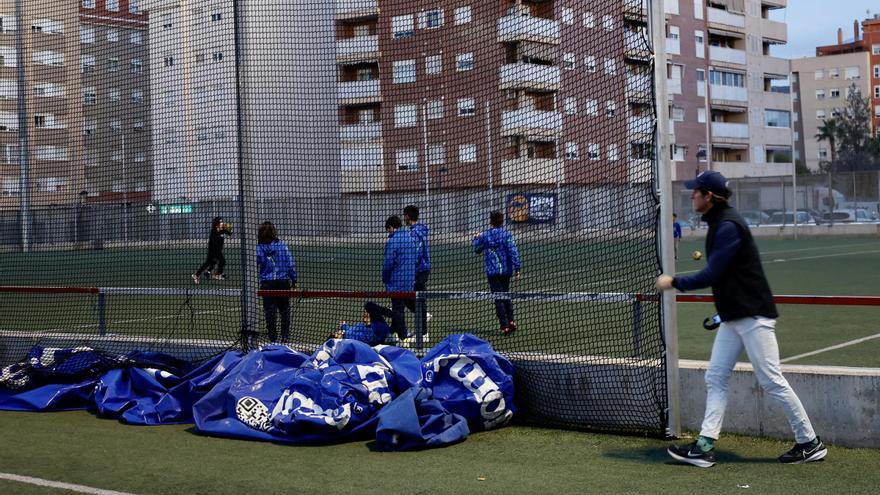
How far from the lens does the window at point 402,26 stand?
10531mm

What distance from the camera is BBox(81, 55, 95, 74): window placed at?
12.4m

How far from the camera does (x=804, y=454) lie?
268 inches

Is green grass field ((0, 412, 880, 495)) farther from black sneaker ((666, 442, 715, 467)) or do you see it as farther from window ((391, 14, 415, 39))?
window ((391, 14, 415, 39))

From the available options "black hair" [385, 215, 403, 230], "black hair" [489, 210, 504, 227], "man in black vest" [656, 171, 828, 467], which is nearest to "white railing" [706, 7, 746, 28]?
"black hair" [385, 215, 403, 230]

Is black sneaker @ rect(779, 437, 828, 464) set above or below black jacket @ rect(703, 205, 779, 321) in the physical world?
below

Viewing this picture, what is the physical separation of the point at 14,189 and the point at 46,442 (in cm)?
606

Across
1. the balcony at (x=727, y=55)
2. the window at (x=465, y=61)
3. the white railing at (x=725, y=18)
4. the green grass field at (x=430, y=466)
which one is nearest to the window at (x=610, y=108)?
the window at (x=465, y=61)

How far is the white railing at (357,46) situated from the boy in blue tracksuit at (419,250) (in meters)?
1.68

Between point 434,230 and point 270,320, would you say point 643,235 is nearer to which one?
point 434,230

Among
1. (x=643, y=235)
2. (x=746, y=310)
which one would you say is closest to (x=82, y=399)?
(x=643, y=235)

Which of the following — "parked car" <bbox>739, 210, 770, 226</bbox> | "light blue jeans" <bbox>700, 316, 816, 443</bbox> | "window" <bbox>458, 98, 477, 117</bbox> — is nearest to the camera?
"light blue jeans" <bbox>700, 316, 816, 443</bbox>

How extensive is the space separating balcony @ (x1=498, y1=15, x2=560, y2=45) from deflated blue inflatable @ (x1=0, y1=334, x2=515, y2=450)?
2817mm

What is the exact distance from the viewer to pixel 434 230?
11344 mm

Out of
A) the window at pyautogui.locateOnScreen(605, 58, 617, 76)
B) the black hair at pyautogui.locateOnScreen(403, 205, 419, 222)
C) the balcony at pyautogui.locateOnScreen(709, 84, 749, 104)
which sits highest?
the balcony at pyautogui.locateOnScreen(709, 84, 749, 104)
